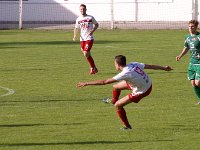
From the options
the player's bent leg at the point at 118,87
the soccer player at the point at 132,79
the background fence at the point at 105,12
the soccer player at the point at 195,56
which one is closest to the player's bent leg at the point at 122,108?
the soccer player at the point at 132,79

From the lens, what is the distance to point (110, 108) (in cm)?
1758

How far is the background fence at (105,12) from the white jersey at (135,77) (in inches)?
1580

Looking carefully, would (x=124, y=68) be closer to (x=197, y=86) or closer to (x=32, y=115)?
(x=32, y=115)

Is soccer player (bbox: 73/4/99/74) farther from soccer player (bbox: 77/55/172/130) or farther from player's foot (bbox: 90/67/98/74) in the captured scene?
soccer player (bbox: 77/55/172/130)

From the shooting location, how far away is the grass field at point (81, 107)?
13.6m

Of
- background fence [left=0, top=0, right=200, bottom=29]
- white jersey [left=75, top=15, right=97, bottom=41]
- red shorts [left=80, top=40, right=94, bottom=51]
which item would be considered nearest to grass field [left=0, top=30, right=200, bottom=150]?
red shorts [left=80, top=40, right=94, bottom=51]

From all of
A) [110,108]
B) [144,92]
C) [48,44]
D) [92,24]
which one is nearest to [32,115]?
[110,108]

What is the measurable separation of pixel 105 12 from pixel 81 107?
40719mm

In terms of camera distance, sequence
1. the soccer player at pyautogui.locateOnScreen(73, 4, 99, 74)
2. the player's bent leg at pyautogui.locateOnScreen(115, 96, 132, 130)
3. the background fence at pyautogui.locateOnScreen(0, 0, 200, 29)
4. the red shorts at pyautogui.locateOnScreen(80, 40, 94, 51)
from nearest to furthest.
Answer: the player's bent leg at pyautogui.locateOnScreen(115, 96, 132, 130)
the red shorts at pyautogui.locateOnScreen(80, 40, 94, 51)
the soccer player at pyautogui.locateOnScreen(73, 4, 99, 74)
the background fence at pyautogui.locateOnScreen(0, 0, 200, 29)

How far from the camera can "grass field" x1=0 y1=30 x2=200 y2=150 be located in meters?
13.6

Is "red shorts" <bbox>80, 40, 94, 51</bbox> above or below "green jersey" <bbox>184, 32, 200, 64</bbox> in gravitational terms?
below

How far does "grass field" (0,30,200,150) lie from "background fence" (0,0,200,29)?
22258 millimetres

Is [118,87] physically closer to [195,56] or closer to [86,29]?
[195,56]

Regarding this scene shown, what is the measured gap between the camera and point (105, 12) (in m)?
58.1
